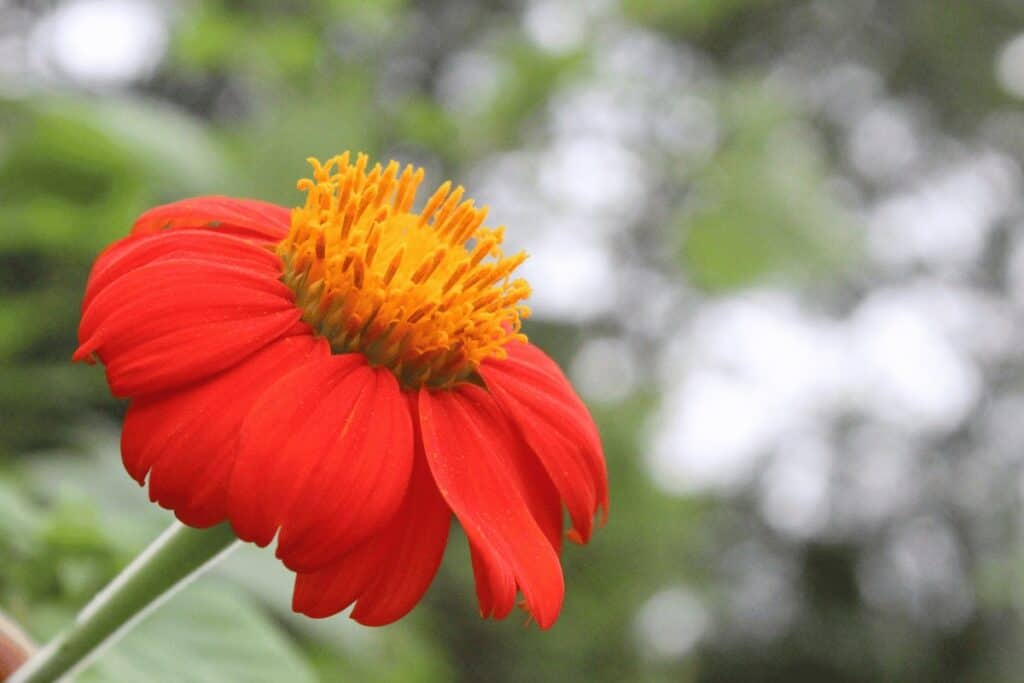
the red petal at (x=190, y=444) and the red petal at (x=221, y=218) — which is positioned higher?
the red petal at (x=221, y=218)

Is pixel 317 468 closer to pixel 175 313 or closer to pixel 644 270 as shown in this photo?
pixel 175 313

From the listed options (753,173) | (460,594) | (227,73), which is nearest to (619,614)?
(460,594)

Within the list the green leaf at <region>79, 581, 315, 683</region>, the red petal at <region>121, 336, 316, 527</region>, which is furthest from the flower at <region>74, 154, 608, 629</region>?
the green leaf at <region>79, 581, 315, 683</region>

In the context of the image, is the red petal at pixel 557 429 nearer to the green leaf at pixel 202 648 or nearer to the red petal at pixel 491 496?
the red petal at pixel 491 496

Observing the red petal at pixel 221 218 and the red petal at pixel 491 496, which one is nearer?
the red petal at pixel 491 496

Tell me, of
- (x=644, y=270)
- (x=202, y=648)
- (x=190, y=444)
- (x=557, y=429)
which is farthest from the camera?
(x=644, y=270)

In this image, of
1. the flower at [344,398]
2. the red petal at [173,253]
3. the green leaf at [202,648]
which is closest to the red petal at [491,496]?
the flower at [344,398]

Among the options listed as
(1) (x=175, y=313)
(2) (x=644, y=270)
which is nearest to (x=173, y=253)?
(1) (x=175, y=313)
